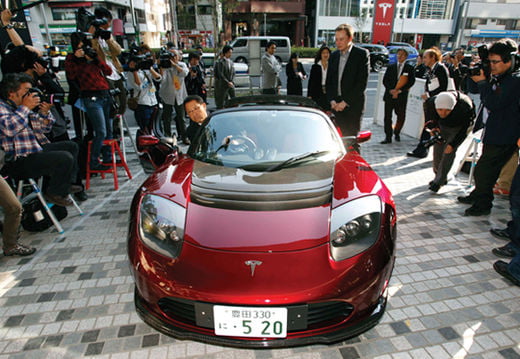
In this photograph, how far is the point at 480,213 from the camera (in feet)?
11.7

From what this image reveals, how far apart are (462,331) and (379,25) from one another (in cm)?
4870

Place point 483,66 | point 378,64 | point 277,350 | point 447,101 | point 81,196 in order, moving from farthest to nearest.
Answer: point 378,64
point 81,196
point 447,101
point 483,66
point 277,350

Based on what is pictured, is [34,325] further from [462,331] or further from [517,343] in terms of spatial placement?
[517,343]

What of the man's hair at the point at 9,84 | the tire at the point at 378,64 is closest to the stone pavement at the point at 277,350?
the man's hair at the point at 9,84

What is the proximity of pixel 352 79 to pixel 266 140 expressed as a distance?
2601 millimetres

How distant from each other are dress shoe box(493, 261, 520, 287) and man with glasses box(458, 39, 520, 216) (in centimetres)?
106

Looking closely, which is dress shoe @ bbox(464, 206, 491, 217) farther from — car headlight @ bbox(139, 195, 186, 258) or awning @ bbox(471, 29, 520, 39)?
awning @ bbox(471, 29, 520, 39)

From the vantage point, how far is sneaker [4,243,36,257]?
114 inches

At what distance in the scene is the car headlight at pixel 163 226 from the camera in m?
1.78

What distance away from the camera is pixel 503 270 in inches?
101

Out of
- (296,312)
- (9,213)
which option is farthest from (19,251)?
(296,312)

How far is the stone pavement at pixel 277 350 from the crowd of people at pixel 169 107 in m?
0.28

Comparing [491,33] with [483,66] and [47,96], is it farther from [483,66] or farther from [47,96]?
[47,96]

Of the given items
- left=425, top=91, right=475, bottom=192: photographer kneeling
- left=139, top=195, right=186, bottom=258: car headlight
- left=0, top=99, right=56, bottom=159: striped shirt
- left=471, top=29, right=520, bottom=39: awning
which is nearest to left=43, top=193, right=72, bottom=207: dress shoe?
left=0, top=99, right=56, bottom=159: striped shirt
